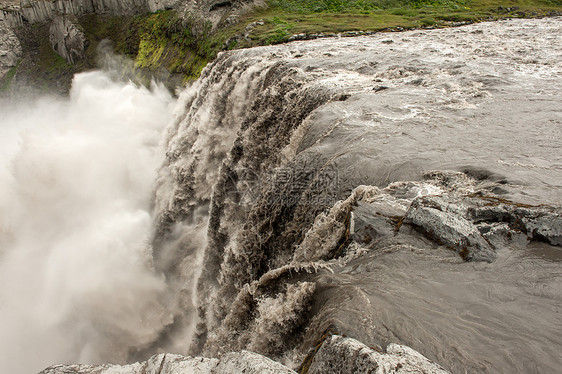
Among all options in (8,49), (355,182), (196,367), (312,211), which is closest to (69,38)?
(8,49)

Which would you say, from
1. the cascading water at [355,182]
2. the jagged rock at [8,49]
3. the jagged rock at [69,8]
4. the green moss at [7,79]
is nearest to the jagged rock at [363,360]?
the cascading water at [355,182]

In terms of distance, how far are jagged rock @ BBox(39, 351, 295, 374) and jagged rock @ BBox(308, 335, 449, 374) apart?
39cm

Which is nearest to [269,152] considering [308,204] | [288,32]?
[308,204]

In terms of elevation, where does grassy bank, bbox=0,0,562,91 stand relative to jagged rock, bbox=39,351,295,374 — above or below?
above

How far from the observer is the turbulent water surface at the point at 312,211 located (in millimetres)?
4363

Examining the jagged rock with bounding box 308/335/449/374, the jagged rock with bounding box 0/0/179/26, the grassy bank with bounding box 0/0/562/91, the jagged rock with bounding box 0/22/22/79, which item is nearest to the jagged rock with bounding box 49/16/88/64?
the grassy bank with bounding box 0/0/562/91

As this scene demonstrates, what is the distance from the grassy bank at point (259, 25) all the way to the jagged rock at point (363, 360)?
2956cm

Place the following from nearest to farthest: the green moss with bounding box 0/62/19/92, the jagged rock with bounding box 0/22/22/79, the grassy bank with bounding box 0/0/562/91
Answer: the grassy bank with bounding box 0/0/562/91, the green moss with bounding box 0/62/19/92, the jagged rock with bounding box 0/22/22/79

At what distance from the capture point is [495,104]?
11078 millimetres

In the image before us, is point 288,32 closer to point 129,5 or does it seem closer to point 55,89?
point 129,5

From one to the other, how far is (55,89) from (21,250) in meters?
45.5

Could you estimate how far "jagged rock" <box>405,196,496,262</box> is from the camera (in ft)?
15.9

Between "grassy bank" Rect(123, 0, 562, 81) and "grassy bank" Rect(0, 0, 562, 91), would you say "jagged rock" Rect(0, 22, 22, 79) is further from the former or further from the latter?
"grassy bank" Rect(123, 0, 562, 81)

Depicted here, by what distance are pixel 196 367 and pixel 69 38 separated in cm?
6662
